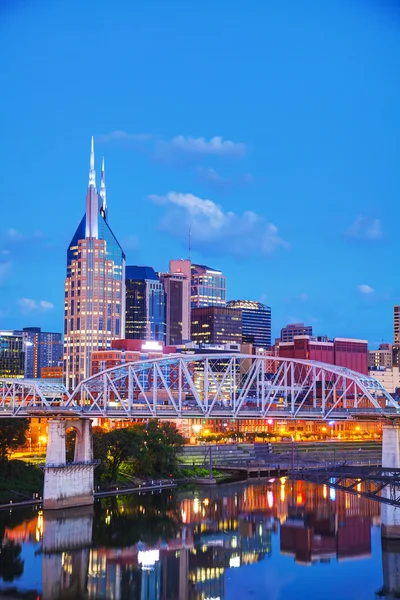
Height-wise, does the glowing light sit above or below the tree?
below

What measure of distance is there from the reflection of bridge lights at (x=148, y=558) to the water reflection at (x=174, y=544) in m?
0.09

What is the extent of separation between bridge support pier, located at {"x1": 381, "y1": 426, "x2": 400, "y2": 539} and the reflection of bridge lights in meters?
21.0

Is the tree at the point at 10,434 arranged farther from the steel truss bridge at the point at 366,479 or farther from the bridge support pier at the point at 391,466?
the bridge support pier at the point at 391,466

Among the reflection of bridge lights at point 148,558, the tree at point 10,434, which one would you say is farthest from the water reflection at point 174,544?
the tree at point 10,434

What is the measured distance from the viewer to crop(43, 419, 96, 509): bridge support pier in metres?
101

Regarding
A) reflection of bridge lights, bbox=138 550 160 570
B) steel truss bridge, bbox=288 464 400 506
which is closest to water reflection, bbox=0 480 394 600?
reflection of bridge lights, bbox=138 550 160 570

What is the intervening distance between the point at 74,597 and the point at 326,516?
4255 centimetres

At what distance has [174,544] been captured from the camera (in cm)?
8594

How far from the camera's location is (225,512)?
10425 centimetres

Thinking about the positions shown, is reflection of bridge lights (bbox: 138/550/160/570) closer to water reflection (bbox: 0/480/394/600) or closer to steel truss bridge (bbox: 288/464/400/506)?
water reflection (bbox: 0/480/394/600)

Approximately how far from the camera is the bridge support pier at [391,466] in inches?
3268

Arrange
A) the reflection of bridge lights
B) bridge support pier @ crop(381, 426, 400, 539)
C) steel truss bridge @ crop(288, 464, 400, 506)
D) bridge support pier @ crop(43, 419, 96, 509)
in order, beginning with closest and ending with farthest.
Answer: steel truss bridge @ crop(288, 464, 400, 506)
the reflection of bridge lights
bridge support pier @ crop(381, 426, 400, 539)
bridge support pier @ crop(43, 419, 96, 509)

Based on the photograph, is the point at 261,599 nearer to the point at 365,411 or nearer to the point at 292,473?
the point at 292,473

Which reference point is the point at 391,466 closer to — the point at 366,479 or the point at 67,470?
the point at 366,479
